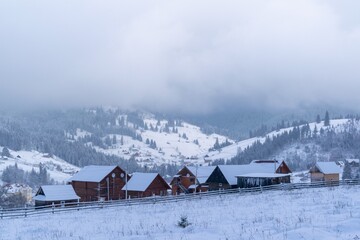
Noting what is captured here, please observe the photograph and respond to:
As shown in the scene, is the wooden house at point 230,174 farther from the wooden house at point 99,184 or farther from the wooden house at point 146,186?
the wooden house at point 99,184

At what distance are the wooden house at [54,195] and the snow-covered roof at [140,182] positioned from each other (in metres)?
10.6

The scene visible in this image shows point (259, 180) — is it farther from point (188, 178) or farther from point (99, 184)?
point (99, 184)

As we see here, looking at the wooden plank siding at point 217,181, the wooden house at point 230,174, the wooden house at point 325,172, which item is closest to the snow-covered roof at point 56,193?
the wooden plank siding at point 217,181

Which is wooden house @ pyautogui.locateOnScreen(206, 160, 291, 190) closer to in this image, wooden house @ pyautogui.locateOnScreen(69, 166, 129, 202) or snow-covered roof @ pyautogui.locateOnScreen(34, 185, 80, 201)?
wooden house @ pyautogui.locateOnScreen(69, 166, 129, 202)

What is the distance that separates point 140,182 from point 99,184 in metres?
8.20

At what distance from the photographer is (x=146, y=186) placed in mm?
74188

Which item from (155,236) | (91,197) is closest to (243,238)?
(155,236)

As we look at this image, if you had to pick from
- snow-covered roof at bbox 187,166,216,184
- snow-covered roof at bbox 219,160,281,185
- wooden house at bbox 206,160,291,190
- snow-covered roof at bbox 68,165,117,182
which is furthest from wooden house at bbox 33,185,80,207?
snow-covered roof at bbox 187,166,216,184

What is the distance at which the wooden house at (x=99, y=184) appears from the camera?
76500 mm

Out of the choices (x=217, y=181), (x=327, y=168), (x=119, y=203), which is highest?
(x=327, y=168)

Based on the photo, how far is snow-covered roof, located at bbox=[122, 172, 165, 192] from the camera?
74.6 metres

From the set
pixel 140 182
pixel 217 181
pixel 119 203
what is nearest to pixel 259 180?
pixel 217 181

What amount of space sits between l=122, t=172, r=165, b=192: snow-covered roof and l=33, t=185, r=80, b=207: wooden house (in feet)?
34.8

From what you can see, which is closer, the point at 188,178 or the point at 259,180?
the point at 259,180
